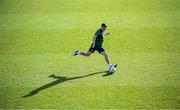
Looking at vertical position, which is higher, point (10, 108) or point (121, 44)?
point (121, 44)

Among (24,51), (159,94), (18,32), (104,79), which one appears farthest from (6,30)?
(159,94)

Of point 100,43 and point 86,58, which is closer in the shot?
point 100,43

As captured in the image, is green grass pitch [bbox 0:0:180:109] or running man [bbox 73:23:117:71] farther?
running man [bbox 73:23:117:71]

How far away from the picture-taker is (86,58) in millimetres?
12805

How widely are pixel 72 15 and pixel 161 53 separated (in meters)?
5.53

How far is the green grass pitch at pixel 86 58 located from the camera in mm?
10312

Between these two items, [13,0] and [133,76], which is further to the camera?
[13,0]

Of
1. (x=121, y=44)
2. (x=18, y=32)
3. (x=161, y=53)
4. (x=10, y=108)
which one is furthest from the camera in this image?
(x=18, y=32)

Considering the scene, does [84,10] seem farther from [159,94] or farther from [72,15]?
[159,94]

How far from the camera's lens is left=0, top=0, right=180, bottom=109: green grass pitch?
1031 centimetres

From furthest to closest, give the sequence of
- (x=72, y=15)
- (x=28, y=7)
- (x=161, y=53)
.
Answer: (x=28, y=7), (x=72, y=15), (x=161, y=53)

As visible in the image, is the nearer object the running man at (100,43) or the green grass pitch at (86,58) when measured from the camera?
the green grass pitch at (86,58)

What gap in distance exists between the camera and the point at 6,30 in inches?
598

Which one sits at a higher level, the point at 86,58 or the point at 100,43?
the point at 100,43
